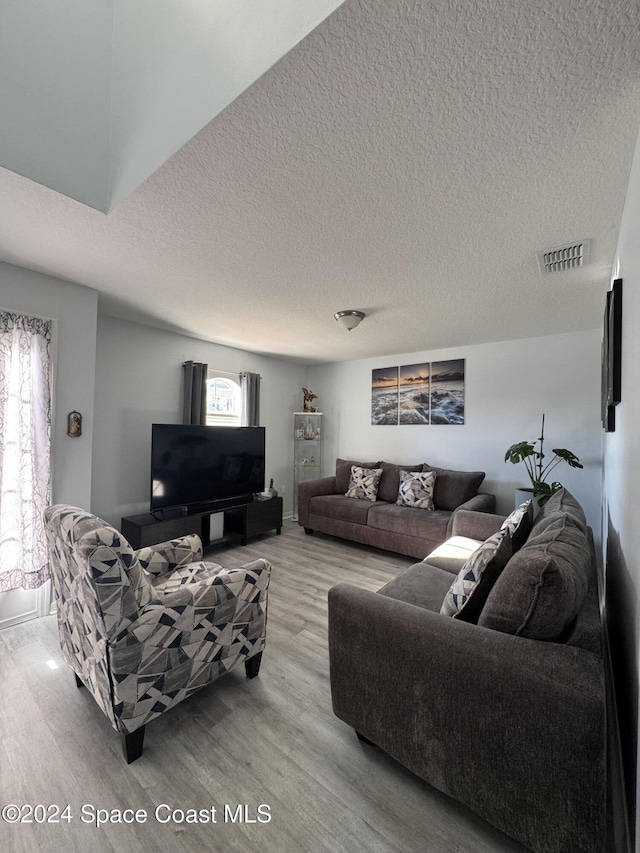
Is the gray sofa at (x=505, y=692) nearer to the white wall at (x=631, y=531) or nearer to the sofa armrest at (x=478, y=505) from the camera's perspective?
the white wall at (x=631, y=531)

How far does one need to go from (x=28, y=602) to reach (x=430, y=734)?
284 cm

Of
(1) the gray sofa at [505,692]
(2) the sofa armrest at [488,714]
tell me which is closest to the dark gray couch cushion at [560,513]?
(1) the gray sofa at [505,692]

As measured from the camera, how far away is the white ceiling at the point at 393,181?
3.14 ft

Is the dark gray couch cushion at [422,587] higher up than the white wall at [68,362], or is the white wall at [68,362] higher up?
the white wall at [68,362]

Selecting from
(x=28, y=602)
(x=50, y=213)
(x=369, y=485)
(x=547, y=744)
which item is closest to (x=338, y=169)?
(x=50, y=213)

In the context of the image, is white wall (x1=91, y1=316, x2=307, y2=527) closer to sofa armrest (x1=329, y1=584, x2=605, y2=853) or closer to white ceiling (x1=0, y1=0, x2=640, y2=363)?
white ceiling (x1=0, y1=0, x2=640, y2=363)

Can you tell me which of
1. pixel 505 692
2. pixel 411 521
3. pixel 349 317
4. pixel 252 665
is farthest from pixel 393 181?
pixel 411 521

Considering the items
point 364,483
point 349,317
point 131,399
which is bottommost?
point 364,483

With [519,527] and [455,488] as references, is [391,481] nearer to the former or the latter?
[455,488]

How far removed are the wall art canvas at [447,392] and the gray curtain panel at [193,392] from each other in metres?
2.97

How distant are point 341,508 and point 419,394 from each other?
1.90 m

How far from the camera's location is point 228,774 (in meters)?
1.37

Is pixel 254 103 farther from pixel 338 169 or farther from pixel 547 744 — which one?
pixel 547 744

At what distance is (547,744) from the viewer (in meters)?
1.00
